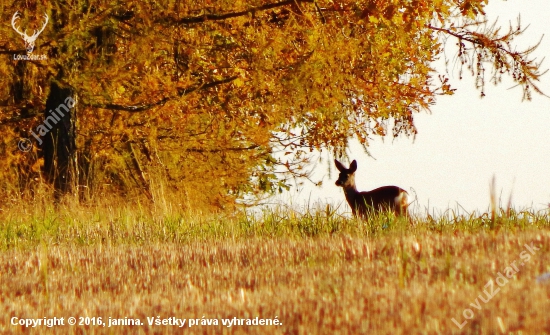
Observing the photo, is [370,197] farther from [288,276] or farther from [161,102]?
[288,276]

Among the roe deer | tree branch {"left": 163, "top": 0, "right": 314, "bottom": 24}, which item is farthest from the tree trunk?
the roe deer

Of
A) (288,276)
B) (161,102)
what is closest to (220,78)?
(161,102)

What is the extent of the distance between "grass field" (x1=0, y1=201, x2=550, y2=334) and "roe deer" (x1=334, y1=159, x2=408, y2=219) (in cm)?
240

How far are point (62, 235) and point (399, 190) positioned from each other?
189 inches

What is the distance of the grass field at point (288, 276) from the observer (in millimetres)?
3963

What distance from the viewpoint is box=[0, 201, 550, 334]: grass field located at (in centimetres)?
396

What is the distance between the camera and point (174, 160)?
1617 centimetres

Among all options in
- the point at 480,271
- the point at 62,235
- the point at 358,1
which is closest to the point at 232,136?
the point at 358,1

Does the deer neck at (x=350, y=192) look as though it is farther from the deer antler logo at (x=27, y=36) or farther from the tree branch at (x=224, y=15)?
the deer antler logo at (x=27, y=36)

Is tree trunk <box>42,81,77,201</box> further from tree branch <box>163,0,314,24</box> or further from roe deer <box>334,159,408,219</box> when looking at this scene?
roe deer <box>334,159,408,219</box>

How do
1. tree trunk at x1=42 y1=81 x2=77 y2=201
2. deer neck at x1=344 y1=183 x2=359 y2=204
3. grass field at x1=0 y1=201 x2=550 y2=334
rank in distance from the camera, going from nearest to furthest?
1. grass field at x1=0 y1=201 x2=550 y2=334
2. deer neck at x1=344 y1=183 x2=359 y2=204
3. tree trunk at x1=42 y1=81 x2=77 y2=201

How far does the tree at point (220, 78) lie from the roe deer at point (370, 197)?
130cm

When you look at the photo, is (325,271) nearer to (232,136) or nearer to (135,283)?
(135,283)

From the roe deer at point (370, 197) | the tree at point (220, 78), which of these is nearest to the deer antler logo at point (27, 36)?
the tree at point (220, 78)
